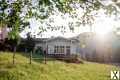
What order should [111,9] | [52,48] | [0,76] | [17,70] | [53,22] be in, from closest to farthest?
[111,9] → [53,22] → [0,76] → [17,70] → [52,48]

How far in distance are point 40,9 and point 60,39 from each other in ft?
154

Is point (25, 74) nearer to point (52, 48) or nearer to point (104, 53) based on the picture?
point (52, 48)

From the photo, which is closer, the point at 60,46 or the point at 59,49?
the point at 59,49

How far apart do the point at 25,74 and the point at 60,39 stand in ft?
109

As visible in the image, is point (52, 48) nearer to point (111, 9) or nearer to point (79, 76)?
point (79, 76)

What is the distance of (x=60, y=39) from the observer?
207ft

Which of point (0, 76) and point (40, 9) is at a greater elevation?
point (40, 9)

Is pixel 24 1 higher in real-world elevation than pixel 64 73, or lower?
higher

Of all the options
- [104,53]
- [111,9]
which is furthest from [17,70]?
[104,53]

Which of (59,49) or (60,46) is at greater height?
(60,46)

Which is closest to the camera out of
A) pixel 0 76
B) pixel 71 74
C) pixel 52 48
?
pixel 0 76

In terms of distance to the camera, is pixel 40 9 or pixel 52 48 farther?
pixel 52 48

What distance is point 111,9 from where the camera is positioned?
576 inches

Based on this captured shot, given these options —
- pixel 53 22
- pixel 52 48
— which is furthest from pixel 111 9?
pixel 52 48
